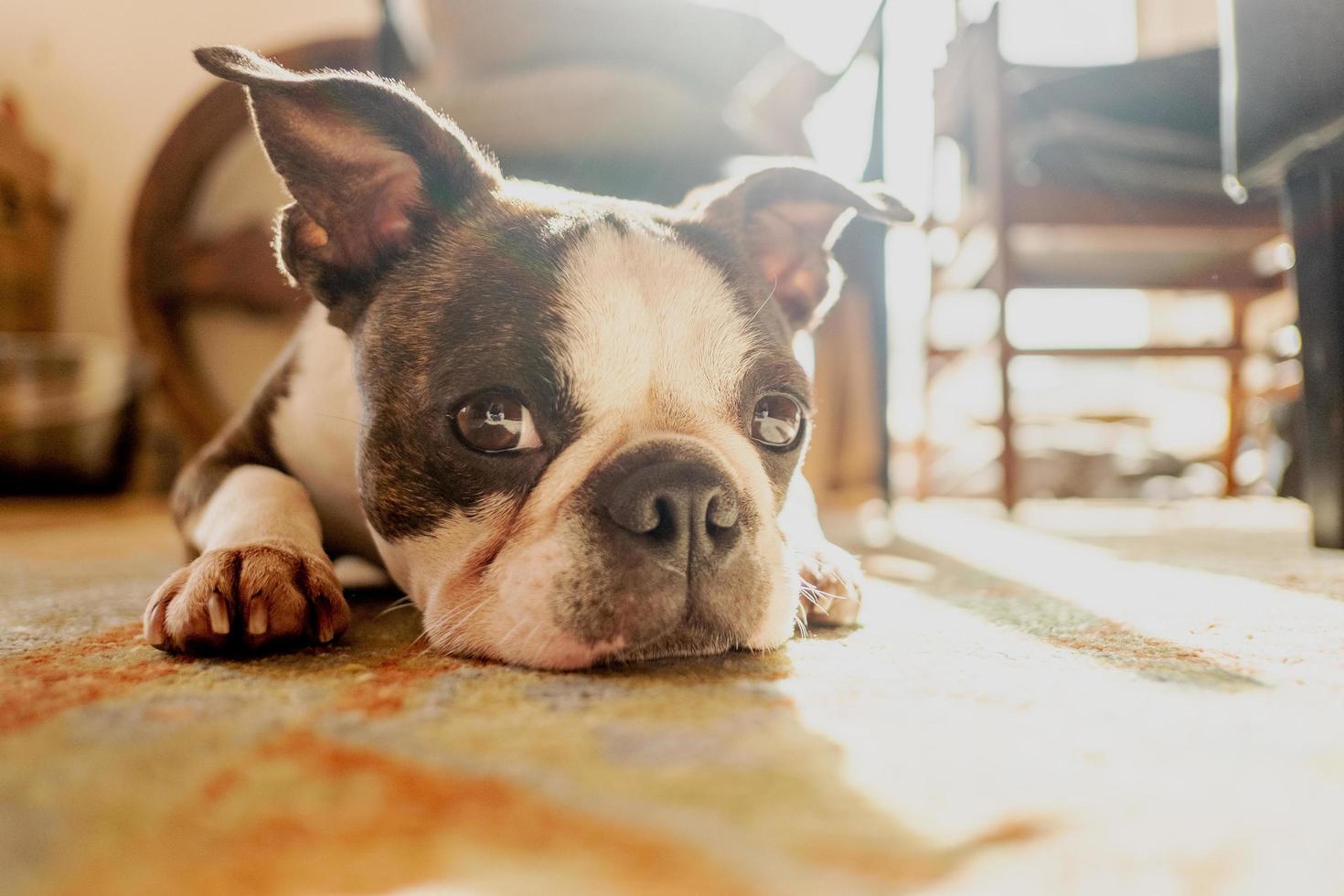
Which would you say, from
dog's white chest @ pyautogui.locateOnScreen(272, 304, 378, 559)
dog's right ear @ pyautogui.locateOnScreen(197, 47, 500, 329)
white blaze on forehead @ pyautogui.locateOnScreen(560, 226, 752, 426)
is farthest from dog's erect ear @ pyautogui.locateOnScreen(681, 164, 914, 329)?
dog's white chest @ pyautogui.locateOnScreen(272, 304, 378, 559)

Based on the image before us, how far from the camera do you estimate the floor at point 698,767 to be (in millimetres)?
515

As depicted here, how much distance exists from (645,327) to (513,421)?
0.69 ft

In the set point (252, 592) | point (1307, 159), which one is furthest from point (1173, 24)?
point (252, 592)

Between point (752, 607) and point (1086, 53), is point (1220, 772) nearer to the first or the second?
point (752, 607)

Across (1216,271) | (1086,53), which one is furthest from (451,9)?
(1086,53)

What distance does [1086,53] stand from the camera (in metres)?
8.78

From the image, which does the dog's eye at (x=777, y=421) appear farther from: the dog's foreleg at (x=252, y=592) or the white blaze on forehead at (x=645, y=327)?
the dog's foreleg at (x=252, y=592)

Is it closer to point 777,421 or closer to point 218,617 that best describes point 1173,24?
point 777,421

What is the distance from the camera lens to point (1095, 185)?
3357 mm

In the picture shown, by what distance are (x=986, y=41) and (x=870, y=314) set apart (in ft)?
4.27

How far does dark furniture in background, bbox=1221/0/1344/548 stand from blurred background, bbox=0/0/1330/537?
52 mm

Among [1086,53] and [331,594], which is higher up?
[1086,53]

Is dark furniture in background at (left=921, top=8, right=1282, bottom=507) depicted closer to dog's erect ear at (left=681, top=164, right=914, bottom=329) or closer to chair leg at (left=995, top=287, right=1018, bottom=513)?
chair leg at (left=995, top=287, right=1018, bottom=513)

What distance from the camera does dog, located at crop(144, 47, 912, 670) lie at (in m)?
0.99
